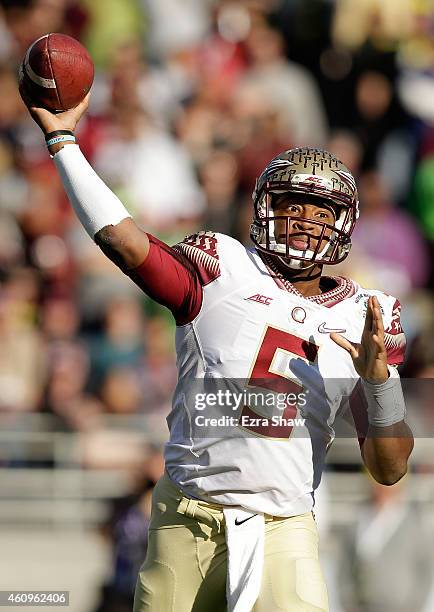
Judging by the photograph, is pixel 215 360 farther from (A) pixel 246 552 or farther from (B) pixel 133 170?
(B) pixel 133 170

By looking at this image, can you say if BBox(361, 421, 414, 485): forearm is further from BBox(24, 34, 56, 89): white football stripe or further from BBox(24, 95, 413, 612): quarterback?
BBox(24, 34, 56, 89): white football stripe

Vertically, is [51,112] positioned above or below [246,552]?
above

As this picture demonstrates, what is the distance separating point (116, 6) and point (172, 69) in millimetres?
730

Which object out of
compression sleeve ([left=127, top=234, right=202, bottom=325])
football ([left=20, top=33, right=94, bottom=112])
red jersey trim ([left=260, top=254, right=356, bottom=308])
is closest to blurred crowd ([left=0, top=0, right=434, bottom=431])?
red jersey trim ([left=260, top=254, right=356, bottom=308])

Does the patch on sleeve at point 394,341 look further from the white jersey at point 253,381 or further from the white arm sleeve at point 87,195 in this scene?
the white arm sleeve at point 87,195

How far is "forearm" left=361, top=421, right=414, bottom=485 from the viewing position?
363cm

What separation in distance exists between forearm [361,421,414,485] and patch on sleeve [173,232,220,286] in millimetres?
641

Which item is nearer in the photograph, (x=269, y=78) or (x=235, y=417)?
(x=235, y=417)

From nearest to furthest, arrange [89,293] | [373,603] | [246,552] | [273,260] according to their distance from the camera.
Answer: [246,552] < [273,260] < [373,603] < [89,293]

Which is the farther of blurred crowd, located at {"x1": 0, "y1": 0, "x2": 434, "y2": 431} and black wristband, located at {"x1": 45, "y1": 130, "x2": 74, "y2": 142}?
blurred crowd, located at {"x1": 0, "y1": 0, "x2": 434, "y2": 431}

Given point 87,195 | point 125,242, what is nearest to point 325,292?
point 125,242

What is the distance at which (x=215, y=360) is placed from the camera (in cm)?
362

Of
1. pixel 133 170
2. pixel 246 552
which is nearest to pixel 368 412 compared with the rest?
pixel 246 552

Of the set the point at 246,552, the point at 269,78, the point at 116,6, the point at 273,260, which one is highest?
the point at 116,6
